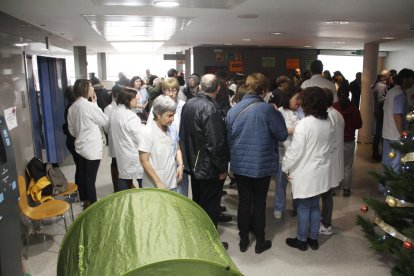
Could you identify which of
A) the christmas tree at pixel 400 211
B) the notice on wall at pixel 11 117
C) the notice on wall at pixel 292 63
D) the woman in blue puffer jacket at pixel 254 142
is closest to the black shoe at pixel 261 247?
the woman in blue puffer jacket at pixel 254 142

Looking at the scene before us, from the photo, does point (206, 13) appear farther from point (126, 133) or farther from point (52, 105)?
point (52, 105)

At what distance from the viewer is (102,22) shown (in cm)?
450

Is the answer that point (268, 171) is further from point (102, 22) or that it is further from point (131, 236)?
point (102, 22)

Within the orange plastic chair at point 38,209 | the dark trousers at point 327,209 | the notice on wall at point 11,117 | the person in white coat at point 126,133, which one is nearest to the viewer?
the orange plastic chair at point 38,209

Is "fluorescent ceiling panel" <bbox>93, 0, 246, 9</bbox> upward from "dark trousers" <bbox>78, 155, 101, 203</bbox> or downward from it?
upward

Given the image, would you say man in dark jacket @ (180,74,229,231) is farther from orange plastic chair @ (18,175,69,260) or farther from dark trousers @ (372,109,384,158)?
dark trousers @ (372,109,384,158)

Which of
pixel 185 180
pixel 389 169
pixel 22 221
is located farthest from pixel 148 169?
pixel 389 169

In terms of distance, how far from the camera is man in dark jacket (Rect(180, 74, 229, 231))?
2965 millimetres

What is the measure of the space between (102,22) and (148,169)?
2.62 metres

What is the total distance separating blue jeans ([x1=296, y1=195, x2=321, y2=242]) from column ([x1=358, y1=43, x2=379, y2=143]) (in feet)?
18.0

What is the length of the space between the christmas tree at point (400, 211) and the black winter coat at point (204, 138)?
52.9 inches

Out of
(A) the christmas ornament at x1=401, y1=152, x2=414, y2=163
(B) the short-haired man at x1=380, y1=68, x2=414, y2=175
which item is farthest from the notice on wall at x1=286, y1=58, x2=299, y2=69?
(A) the christmas ornament at x1=401, y1=152, x2=414, y2=163

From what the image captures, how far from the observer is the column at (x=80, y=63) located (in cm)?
980

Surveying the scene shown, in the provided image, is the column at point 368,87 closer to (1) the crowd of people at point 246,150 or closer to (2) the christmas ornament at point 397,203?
(1) the crowd of people at point 246,150
